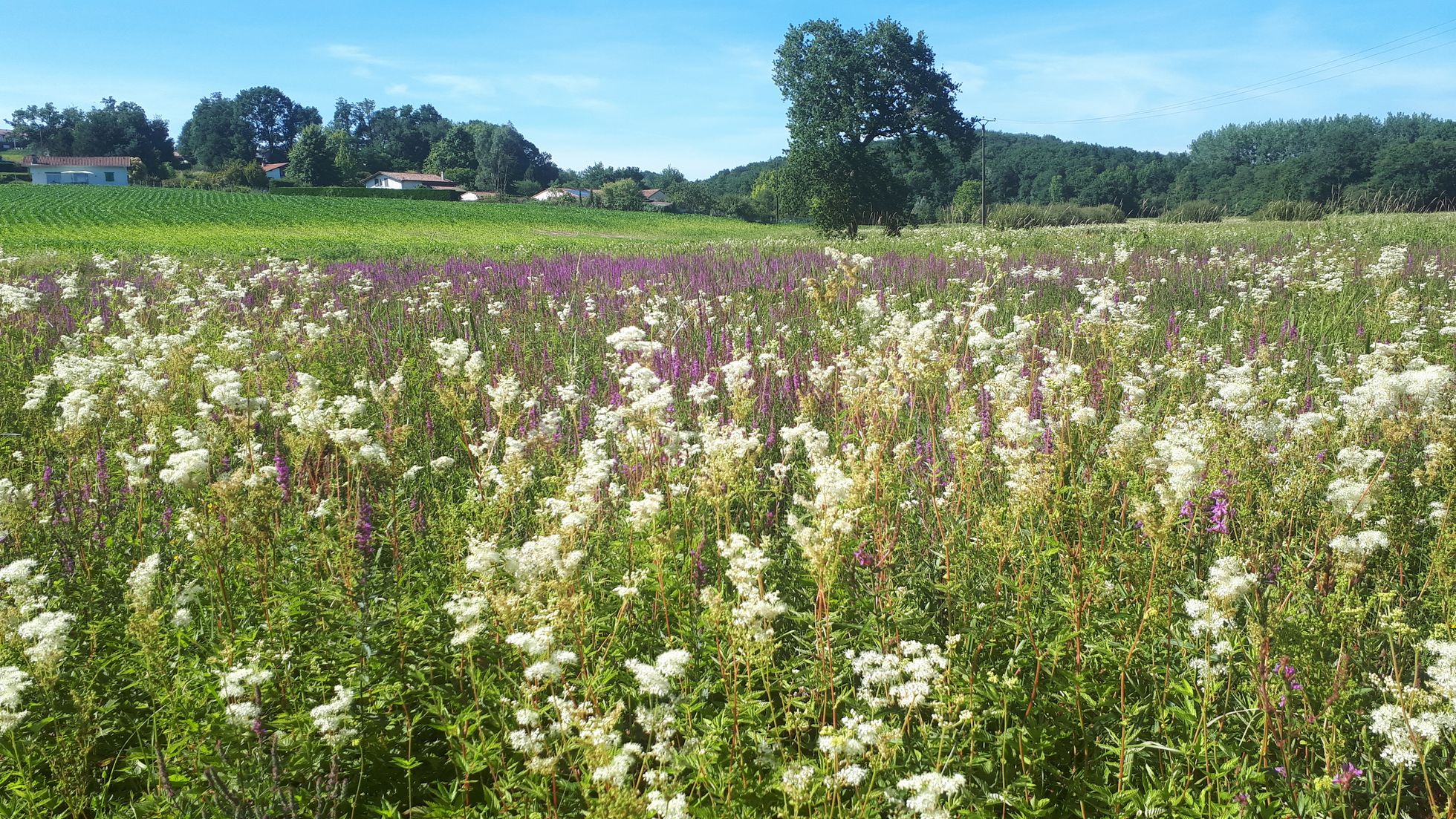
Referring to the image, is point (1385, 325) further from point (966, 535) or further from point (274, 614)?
point (274, 614)

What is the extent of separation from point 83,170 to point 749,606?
169 meters

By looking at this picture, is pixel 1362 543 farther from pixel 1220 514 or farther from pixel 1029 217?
pixel 1029 217

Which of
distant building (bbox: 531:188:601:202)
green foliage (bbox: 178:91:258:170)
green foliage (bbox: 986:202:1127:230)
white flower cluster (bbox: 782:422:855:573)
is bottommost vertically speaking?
white flower cluster (bbox: 782:422:855:573)

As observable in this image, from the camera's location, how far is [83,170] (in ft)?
418

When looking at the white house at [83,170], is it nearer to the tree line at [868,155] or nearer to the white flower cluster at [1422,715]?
the tree line at [868,155]

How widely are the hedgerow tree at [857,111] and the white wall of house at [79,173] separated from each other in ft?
423

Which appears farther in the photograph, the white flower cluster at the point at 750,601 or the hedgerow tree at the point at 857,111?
the hedgerow tree at the point at 857,111

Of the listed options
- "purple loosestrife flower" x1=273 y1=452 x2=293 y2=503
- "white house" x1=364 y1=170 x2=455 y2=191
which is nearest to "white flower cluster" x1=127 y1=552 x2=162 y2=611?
"purple loosestrife flower" x1=273 y1=452 x2=293 y2=503

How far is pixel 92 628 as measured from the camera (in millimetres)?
2861

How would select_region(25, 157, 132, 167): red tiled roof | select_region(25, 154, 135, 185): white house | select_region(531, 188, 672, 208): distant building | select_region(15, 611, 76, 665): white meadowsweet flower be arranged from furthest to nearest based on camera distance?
1. select_region(25, 157, 132, 167): red tiled roof
2. select_region(25, 154, 135, 185): white house
3. select_region(531, 188, 672, 208): distant building
4. select_region(15, 611, 76, 665): white meadowsweet flower

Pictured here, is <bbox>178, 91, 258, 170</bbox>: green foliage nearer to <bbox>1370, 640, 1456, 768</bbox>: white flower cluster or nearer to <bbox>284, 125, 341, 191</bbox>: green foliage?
<bbox>284, 125, 341, 191</bbox>: green foliage

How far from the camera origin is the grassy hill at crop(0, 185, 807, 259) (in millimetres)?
23156

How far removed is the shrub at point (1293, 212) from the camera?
1046 inches

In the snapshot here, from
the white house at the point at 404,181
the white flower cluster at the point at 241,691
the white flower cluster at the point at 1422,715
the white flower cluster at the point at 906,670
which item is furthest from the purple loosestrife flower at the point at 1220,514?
the white house at the point at 404,181
